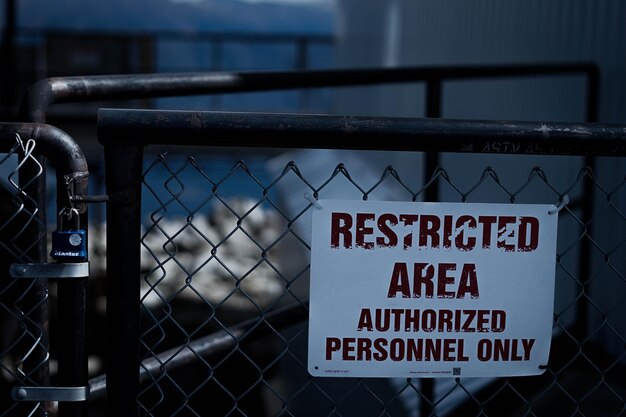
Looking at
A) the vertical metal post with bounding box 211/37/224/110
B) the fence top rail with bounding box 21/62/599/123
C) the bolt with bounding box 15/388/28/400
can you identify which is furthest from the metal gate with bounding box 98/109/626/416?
the vertical metal post with bounding box 211/37/224/110

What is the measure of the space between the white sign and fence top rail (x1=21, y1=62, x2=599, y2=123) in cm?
91

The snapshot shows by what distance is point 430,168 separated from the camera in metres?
3.17

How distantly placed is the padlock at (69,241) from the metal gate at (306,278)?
76 mm

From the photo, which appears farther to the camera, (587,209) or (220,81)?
(587,209)

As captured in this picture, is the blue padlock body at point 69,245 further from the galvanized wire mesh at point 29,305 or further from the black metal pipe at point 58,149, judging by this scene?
the galvanized wire mesh at point 29,305

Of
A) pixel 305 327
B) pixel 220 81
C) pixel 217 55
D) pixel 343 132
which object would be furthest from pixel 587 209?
pixel 217 55

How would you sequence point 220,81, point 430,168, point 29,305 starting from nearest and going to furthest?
point 29,305
point 220,81
point 430,168

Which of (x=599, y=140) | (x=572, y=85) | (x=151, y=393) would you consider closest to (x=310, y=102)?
(x=151, y=393)

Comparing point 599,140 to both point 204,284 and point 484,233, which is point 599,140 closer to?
point 484,233

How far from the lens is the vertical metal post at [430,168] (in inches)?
112

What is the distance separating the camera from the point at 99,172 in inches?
400

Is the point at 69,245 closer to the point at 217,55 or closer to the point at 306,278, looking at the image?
the point at 306,278

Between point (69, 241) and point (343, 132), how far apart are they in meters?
0.59

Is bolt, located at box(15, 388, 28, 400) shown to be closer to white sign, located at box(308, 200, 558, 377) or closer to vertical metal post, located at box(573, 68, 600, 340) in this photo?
white sign, located at box(308, 200, 558, 377)
